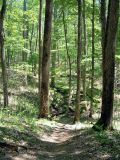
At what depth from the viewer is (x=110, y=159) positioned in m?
8.09

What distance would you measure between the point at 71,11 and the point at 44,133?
14.5 meters

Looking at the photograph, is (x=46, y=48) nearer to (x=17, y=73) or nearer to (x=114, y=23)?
(x=114, y=23)

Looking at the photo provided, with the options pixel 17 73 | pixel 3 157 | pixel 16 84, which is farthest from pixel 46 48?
pixel 17 73

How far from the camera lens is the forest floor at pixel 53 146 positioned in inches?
350

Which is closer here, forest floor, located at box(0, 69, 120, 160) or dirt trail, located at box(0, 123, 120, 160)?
dirt trail, located at box(0, 123, 120, 160)

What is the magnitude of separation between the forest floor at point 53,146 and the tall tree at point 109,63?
79 centimetres

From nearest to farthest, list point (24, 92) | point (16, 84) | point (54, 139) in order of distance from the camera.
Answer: point (54, 139)
point (24, 92)
point (16, 84)

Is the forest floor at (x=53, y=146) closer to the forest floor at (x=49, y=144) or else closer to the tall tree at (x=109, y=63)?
the forest floor at (x=49, y=144)

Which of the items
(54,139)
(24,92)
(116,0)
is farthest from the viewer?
(24,92)

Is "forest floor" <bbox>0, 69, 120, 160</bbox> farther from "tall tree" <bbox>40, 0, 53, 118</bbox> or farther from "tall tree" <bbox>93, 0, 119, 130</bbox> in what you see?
"tall tree" <bbox>40, 0, 53, 118</bbox>

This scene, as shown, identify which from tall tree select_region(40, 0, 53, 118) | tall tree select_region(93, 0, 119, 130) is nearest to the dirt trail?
tall tree select_region(93, 0, 119, 130)

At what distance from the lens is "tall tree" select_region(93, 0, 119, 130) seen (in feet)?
Answer: 39.6

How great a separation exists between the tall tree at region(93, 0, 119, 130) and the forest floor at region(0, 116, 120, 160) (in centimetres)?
79

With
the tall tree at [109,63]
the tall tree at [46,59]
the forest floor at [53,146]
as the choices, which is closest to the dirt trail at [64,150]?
the forest floor at [53,146]
